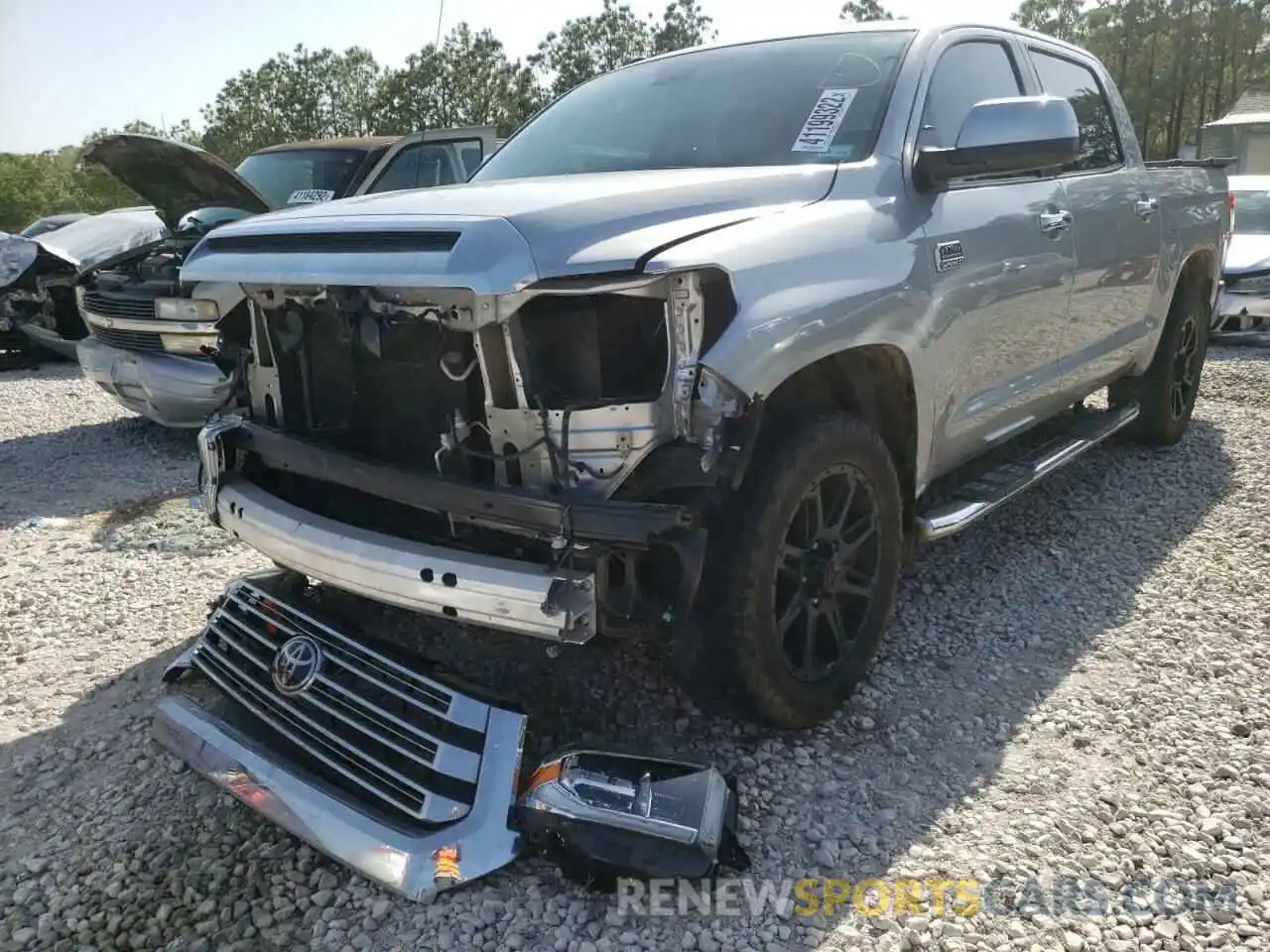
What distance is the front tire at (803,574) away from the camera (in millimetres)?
2486

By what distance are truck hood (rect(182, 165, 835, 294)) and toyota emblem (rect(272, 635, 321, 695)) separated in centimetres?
95

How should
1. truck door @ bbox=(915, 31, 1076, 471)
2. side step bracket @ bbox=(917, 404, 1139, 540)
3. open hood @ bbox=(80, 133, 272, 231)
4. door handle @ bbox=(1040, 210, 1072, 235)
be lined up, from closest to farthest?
truck door @ bbox=(915, 31, 1076, 471) → side step bracket @ bbox=(917, 404, 1139, 540) → door handle @ bbox=(1040, 210, 1072, 235) → open hood @ bbox=(80, 133, 272, 231)

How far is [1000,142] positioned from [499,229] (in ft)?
5.44

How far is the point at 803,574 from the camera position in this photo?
273 centimetres

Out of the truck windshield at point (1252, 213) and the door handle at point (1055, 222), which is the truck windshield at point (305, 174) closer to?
the door handle at point (1055, 222)

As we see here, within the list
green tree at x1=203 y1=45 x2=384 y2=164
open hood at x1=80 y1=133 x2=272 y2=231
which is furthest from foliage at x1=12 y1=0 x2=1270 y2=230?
open hood at x1=80 y1=133 x2=272 y2=231

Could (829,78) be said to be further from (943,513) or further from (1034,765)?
(1034,765)

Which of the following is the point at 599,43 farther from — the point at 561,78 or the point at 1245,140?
the point at 1245,140

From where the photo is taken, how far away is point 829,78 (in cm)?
331

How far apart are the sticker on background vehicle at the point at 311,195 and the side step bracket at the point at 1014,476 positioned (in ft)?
17.5

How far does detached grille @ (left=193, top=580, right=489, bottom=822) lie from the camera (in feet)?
7.79

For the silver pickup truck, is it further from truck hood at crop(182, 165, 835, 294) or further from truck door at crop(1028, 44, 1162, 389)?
truck door at crop(1028, 44, 1162, 389)

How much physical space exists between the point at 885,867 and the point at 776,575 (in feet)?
2.39

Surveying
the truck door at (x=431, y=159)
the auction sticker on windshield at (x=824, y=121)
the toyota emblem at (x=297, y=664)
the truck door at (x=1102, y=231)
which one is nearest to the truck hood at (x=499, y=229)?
the auction sticker on windshield at (x=824, y=121)
